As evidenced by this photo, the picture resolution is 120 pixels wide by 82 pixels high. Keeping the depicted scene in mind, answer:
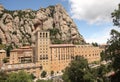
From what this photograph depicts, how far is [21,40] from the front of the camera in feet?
614

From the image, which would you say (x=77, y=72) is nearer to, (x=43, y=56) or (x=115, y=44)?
(x=115, y=44)

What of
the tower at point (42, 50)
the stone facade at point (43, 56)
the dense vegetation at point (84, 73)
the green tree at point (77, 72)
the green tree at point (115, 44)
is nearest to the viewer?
the green tree at point (115, 44)

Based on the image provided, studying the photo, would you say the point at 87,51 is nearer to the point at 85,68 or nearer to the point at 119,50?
the point at 85,68

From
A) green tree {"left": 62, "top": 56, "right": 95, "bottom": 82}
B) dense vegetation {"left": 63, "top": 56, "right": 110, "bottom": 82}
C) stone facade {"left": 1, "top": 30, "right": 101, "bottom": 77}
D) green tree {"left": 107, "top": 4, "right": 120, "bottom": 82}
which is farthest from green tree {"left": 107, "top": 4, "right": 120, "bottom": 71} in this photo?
stone facade {"left": 1, "top": 30, "right": 101, "bottom": 77}

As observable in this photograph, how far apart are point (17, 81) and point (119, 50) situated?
36.0 metres

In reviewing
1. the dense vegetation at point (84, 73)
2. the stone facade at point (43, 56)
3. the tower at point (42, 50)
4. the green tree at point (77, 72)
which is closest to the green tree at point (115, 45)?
the dense vegetation at point (84, 73)

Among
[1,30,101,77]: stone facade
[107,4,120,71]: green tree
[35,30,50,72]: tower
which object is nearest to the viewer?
[107,4,120,71]: green tree

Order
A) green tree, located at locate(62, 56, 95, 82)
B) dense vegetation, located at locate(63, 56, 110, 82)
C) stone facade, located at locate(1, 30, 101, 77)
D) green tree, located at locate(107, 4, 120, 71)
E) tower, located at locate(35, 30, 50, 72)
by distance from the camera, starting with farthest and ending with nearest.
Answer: tower, located at locate(35, 30, 50, 72) → stone facade, located at locate(1, 30, 101, 77) → green tree, located at locate(62, 56, 95, 82) → dense vegetation, located at locate(63, 56, 110, 82) → green tree, located at locate(107, 4, 120, 71)

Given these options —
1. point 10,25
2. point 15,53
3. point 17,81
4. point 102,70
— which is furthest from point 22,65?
point 10,25

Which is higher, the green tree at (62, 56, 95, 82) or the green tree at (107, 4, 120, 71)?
the green tree at (107, 4, 120, 71)

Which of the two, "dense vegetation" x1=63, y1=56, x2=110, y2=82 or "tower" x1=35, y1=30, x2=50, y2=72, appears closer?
"dense vegetation" x1=63, y1=56, x2=110, y2=82

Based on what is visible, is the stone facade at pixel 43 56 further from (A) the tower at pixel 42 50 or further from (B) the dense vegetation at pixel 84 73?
(B) the dense vegetation at pixel 84 73

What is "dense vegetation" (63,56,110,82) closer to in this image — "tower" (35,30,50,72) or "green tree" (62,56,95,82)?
"green tree" (62,56,95,82)

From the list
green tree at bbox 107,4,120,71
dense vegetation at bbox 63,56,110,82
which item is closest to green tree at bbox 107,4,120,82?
green tree at bbox 107,4,120,71
